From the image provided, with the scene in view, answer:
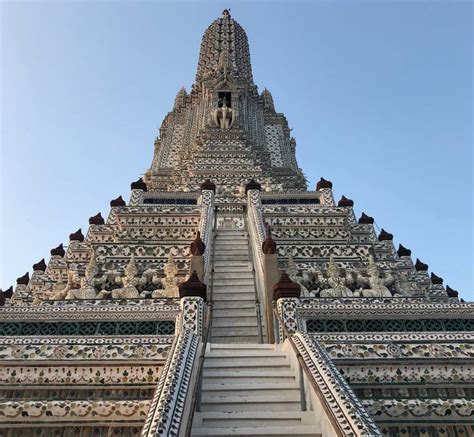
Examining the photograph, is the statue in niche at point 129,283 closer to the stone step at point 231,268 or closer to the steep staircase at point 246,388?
the steep staircase at point 246,388

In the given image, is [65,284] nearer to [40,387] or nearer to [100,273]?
[100,273]

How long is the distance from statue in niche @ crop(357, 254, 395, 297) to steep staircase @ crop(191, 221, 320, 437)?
2476 mm

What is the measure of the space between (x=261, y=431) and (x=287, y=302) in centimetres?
285

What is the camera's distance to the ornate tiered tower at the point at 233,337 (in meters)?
5.59

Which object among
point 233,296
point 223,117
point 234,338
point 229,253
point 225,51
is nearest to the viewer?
point 234,338

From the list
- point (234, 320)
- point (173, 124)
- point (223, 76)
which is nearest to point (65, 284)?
point (234, 320)

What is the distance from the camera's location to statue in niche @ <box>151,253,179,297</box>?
9867 millimetres

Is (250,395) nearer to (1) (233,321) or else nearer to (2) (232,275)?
(1) (233,321)

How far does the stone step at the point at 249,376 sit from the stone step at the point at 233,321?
2.60 meters

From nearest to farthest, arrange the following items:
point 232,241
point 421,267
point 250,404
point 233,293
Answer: point 250,404 < point 233,293 < point 232,241 < point 421,267

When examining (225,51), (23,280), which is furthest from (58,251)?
(225,51)

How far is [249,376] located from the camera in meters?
6.72

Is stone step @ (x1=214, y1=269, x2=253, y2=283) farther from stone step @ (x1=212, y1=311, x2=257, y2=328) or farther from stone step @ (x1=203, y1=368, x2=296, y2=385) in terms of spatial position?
stone step @ (x1=203, y1=368, x2=296, y2=385)

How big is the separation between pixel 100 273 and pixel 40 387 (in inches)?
186
